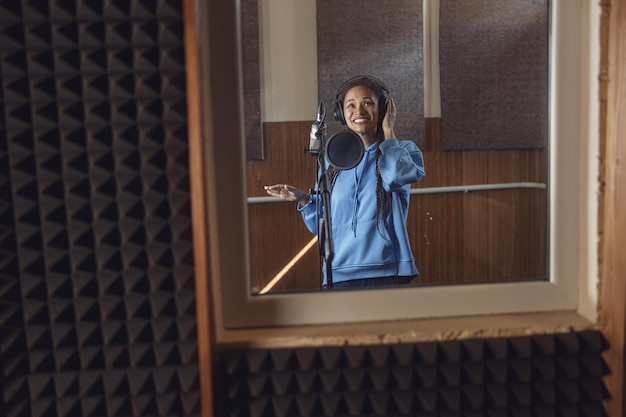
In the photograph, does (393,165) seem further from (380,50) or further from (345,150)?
(380,50)

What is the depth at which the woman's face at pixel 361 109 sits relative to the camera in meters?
1.57

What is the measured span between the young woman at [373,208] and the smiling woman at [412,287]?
0.53m

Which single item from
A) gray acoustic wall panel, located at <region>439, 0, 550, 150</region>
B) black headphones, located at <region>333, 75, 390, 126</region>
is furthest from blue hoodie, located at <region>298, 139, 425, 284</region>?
gray acoustic wall panel, located at <region>439, 0, 550, 150</region>

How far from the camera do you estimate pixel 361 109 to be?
1596 millimetres

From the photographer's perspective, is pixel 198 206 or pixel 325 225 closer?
pixel 198 206

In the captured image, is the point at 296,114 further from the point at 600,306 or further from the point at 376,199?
the point at 600,306

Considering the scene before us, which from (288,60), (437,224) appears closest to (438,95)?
(437,224)

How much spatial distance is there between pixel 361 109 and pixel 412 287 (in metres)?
0.86

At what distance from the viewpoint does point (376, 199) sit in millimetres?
1502

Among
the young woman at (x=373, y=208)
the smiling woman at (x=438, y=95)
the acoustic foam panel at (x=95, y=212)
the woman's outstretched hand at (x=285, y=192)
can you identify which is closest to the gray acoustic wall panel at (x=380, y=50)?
the smiling woman at (x=438, y=95)

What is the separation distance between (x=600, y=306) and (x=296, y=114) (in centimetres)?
157

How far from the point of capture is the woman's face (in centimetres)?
157

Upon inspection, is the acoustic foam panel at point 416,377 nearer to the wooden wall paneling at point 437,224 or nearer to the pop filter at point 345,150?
the pop filter at point 345,150

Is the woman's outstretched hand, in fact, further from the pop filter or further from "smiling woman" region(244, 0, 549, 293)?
the pop filter
